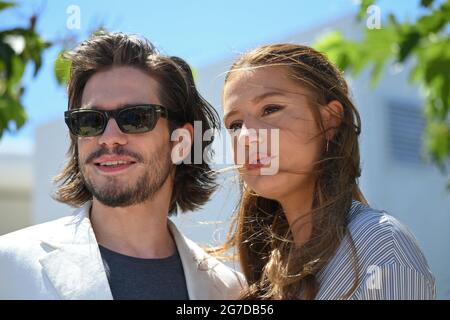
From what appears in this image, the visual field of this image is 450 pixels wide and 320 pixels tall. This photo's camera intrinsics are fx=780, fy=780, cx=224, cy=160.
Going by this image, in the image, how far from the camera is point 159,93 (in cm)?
292

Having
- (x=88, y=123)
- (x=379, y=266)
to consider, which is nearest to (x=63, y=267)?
(x=88, y=123)

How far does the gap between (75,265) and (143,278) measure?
→ 0.81 ft

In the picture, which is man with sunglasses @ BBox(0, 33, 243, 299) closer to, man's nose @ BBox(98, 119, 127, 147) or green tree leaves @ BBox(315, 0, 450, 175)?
man's nose @ BBox(98, 119, 127, 147)

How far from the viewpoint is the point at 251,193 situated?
116 inches

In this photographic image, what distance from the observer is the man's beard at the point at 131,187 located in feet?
8.64

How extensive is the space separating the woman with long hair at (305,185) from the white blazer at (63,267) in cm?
19

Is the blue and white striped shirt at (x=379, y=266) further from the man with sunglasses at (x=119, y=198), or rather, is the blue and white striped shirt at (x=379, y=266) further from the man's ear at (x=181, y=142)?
the man's ear at (x=181, y=142)

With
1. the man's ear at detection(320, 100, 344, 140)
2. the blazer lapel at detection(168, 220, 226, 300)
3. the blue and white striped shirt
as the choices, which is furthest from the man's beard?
the blue and white striped shirt

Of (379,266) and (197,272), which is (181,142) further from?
(379,266)

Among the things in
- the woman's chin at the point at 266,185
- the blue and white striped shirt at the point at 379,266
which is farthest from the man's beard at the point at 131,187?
the blue and white striped shirt at the point at 379,266

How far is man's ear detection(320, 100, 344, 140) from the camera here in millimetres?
2697

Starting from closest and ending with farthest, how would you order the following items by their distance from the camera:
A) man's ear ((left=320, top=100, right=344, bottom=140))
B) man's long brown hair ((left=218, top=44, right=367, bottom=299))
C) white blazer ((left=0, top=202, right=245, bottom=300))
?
1. white blazer ((left=0, top=202, right=245, bottom=300))
2. man's long brown hair ((left=218, top=44, right=367, bottom=299))
3. man's ear ((left=320, top=100, right=344, bottom=140))

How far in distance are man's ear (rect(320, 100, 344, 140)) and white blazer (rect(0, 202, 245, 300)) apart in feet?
2.12
